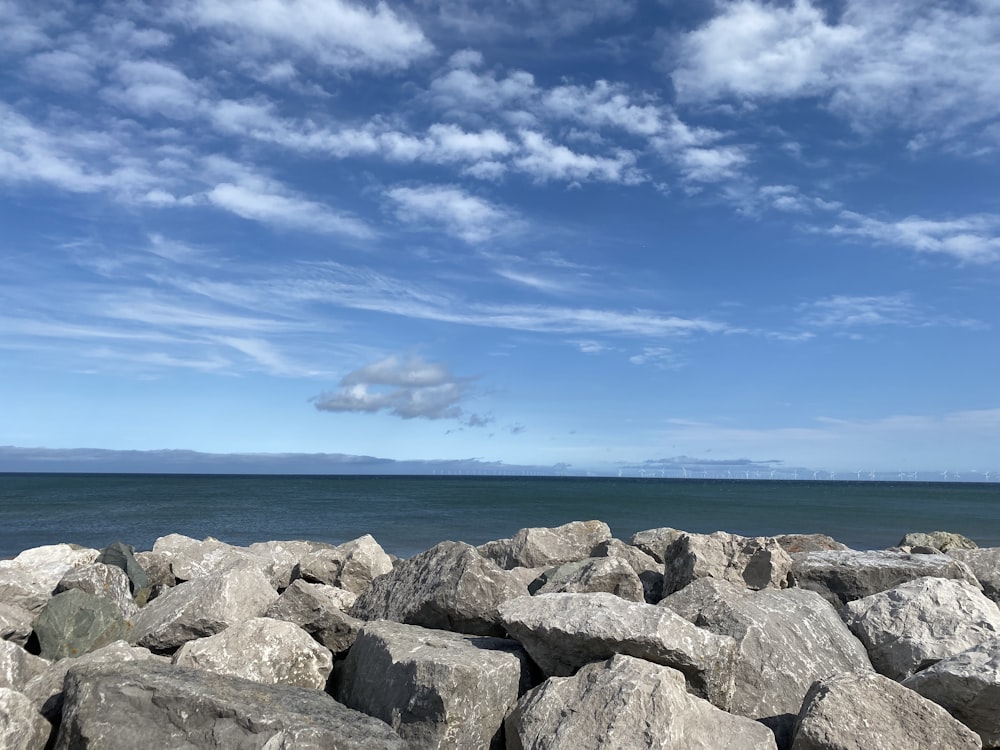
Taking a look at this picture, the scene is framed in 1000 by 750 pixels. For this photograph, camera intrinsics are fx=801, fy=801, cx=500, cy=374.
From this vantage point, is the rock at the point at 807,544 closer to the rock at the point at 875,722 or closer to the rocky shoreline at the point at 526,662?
the rocky shoreline at the point at 526,662

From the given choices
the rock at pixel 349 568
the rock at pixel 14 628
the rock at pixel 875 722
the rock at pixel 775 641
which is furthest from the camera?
the rock at pixel 349 568

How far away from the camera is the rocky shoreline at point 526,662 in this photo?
5.25m

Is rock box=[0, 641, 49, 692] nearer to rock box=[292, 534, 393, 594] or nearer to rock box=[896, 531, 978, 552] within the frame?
rock box=[292, 534, 393, 594]

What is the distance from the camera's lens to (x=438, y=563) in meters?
8.02

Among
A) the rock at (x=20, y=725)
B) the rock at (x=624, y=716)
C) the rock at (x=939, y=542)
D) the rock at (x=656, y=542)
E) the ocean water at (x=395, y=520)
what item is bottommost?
the ocean water at (x=395, y=520)

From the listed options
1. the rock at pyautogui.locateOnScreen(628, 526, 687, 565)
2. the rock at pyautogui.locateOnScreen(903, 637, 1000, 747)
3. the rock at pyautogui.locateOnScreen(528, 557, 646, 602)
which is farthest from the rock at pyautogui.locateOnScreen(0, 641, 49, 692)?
the rock at pyautogui.locateOnScreen(628, 526, 687, 565)

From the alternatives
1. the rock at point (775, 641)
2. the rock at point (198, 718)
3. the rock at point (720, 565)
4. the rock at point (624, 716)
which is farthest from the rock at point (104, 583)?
the rock at point (775, 641)

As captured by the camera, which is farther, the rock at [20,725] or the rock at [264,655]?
the rock at [264,655]

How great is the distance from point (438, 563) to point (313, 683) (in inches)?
68.1

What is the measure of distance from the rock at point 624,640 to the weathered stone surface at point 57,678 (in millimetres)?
3148

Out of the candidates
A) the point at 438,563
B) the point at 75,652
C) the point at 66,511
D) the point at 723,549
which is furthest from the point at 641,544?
the point at 66,511

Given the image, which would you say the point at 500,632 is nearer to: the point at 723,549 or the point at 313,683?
the point at 313,683

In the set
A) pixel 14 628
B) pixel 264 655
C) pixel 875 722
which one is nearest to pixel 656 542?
pixel 264 655

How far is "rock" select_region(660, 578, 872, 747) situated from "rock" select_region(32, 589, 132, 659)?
5.45 meters
